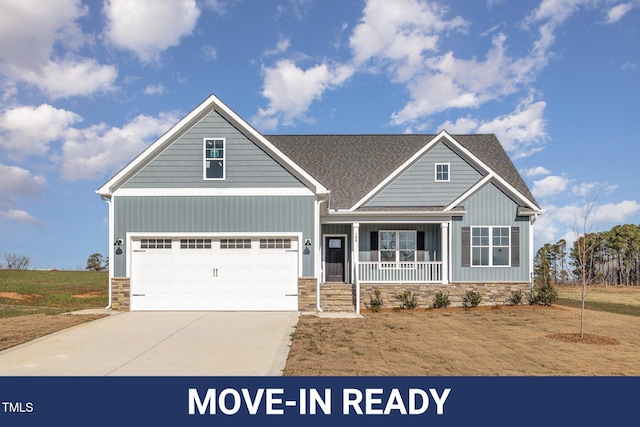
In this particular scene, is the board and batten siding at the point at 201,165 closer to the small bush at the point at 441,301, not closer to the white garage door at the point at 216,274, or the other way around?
the white garage door at the point at 216,274

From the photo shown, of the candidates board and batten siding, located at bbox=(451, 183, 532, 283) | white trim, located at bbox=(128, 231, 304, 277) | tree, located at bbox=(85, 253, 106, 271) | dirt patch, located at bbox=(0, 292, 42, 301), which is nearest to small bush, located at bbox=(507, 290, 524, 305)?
board and batten siding, located at bbox=(451, 183, 532, 283)

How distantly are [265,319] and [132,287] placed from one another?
5159mm

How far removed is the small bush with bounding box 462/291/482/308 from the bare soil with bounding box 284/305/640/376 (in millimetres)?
1892

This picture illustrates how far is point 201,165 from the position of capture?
1720 centimetres

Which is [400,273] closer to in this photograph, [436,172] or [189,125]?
[436,172]

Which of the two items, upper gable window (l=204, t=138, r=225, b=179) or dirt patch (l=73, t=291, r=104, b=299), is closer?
upper gable window (l=204, t=138, r=225, b=179)

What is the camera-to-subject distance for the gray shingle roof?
2242cm

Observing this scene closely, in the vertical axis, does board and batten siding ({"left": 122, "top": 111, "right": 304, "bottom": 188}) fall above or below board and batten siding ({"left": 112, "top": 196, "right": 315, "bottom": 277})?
above

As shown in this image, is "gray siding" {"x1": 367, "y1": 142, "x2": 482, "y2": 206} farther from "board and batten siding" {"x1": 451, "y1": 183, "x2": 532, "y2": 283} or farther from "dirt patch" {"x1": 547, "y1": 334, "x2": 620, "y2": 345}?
"dirt patch" {"x1": 547, "y1": 334, "x2": 620, "y2": 345}

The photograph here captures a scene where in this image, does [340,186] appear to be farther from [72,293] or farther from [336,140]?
[72,293]

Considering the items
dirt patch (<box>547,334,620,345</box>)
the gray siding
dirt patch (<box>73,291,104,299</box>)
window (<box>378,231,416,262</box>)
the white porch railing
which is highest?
the gray siding

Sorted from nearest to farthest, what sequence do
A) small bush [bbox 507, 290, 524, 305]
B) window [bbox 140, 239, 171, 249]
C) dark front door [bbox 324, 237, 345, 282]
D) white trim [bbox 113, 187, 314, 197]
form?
white trim [bbox 113, 187, 314, 197], window [bbox 140, 239, 171, 249], small bush [bbox 507, 290, 524, 305], dark front door [bbox 324, 237, 345, 282]

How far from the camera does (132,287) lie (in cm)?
1702

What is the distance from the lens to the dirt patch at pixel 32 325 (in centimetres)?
1202
